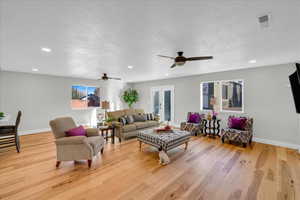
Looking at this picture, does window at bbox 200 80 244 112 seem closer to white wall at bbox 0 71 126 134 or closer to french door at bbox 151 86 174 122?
french door at bbox 151 86 174 122

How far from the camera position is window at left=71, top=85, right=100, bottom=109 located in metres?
6.34

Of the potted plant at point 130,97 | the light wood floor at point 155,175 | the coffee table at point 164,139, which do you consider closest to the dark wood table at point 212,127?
the light wood floor at point 155,175

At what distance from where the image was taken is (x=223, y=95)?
511 centimetres

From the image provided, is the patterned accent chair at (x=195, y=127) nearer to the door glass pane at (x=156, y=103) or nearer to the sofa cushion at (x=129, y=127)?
the sofa cushion at (x=129, y=127)

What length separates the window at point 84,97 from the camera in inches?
250

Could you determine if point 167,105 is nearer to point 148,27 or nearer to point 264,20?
point 148,27

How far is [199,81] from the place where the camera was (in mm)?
5578

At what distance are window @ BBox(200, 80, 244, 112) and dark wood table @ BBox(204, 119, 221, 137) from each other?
22.7 inches

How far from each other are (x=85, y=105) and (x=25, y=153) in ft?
11.5

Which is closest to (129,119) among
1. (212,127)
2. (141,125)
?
(141,125)

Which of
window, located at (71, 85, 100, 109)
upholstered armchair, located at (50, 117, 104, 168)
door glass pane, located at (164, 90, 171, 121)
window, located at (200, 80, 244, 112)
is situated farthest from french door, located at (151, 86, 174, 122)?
upholstered armchair, located at (50, 117, 104, 168)

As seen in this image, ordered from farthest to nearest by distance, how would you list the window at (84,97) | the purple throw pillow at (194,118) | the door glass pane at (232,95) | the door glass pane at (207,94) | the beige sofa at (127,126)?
1. the window at (84,97)
2. the door glass pane at (207,94)
3. the purple throw pillow at (194,118)
4. the door glass pane at (232,95)
5. the beige sofa at (127,126)

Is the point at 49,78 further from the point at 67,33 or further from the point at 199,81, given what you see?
the point at 199,81

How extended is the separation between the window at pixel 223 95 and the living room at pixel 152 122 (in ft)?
0.12
